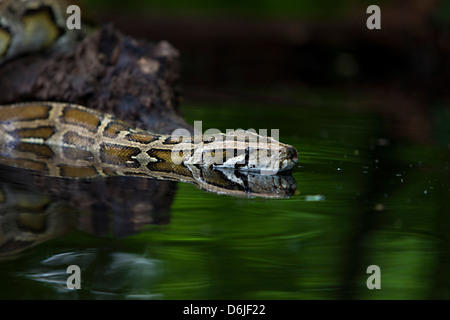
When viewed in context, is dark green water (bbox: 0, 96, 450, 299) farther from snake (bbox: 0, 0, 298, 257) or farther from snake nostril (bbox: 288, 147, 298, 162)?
snake (bbox: 0, 0, 298, 257)

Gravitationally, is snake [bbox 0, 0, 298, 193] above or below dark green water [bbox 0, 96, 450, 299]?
above

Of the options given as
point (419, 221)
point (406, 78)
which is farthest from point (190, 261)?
point (406, 78)

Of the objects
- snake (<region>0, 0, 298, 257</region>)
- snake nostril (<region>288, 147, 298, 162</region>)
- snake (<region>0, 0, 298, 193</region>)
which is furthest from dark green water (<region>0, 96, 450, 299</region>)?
snake (<region>0, 0, 298, 193</region>)

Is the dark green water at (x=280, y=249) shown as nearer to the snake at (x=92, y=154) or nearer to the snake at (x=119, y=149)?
the snake at (x=92, y=154)

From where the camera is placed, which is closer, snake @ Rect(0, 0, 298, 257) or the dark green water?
the dark green water

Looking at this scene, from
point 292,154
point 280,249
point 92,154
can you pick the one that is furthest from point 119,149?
point 280,249

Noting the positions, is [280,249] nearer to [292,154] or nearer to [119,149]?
[292,154]

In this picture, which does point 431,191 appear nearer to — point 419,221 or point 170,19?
point 419,221
